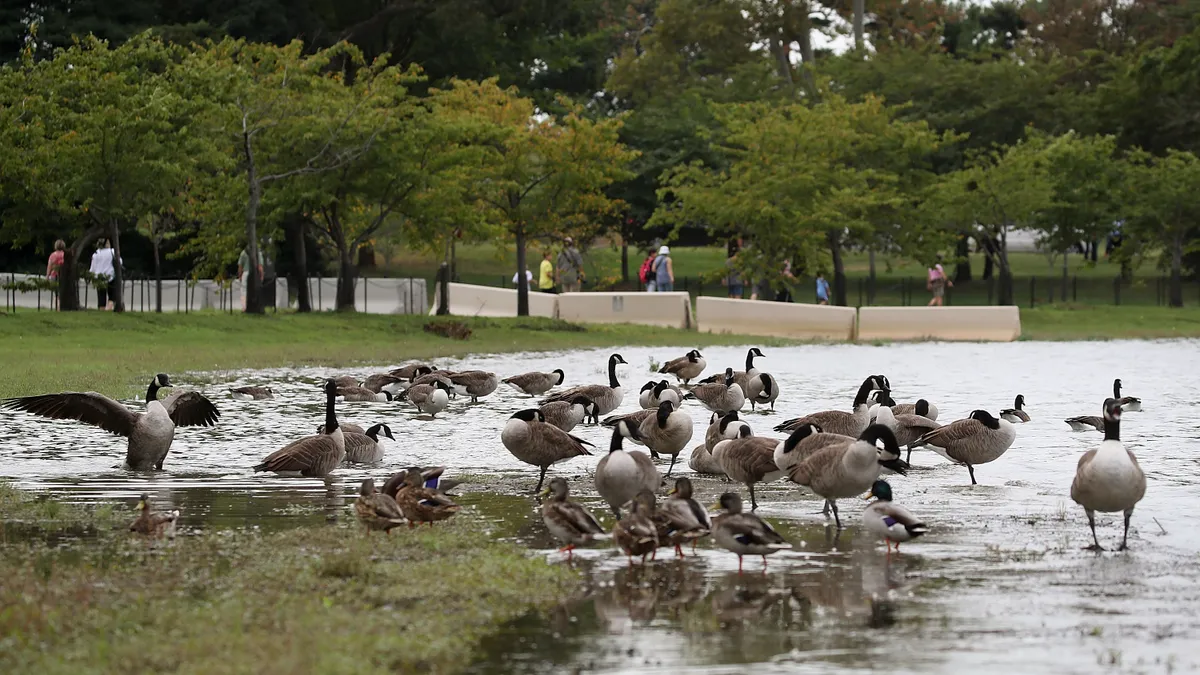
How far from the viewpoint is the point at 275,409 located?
19422 mm

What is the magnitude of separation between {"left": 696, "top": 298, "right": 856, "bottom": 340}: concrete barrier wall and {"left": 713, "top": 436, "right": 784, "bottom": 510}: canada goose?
28230 mm

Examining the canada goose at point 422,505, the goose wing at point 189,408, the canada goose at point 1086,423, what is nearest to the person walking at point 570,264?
the canada goose at point 1086,423

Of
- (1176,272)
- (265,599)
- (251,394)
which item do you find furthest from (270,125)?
(1176,272)

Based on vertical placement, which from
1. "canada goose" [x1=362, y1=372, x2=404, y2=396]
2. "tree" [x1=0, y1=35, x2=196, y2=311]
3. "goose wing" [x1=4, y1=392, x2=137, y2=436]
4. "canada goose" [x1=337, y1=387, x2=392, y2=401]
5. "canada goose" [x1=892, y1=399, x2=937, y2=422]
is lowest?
"canada goose" [x1=337, y1=387, x2=392, y2=401]

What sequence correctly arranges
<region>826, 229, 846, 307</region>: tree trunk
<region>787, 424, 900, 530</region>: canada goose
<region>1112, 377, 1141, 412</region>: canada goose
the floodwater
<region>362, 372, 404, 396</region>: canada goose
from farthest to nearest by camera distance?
<region>826, 229, 846, 307</region>: tree trunk → <region>362, 372, 404, 396</region>: canada goose → <region>1112, 377, 1141, 412</region>: canada goose → <region>787, 424, 900, 530</region>: canada goose → the floodwater

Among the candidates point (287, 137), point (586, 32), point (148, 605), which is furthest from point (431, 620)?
point (586, 32)

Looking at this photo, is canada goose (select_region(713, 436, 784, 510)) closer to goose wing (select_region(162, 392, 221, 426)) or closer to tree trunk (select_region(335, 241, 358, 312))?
goose wing (select_region(162, 392, 221, 426))

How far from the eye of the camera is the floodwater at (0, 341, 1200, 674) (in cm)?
753

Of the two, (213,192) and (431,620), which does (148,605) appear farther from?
(213,192)

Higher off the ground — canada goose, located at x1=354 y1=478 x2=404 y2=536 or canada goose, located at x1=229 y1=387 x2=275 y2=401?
canada goose, located at x1=354 y1=478 x2=404 y2=536

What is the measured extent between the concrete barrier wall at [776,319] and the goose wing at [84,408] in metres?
28.2

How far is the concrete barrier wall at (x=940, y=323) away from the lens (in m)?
40.3

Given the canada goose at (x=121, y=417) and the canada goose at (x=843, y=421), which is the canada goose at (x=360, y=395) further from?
the canada goose at (x=843, y=421)

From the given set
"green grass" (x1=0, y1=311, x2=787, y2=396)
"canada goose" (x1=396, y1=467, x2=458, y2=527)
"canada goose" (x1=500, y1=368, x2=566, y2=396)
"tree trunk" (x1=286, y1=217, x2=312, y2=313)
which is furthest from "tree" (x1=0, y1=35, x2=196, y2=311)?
"canada goose" (x1=396, y1=467, x2=458, y2=527)
